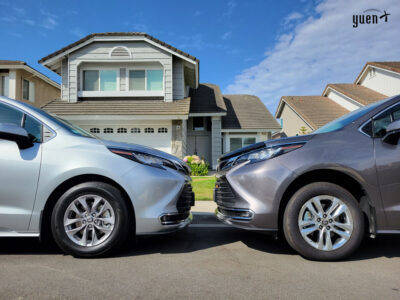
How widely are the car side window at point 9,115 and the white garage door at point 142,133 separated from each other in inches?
400

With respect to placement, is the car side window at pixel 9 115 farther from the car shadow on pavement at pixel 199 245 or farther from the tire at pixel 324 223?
the tire at pixel 324 223

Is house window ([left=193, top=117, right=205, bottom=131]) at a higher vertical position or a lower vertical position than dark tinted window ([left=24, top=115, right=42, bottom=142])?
higher

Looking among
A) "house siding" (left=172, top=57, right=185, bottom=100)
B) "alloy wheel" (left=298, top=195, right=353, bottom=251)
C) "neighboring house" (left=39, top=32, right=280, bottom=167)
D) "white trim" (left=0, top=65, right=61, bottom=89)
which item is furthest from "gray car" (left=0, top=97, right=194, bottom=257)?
"white trim" (left=0, top=65, right=61, bottom=89)

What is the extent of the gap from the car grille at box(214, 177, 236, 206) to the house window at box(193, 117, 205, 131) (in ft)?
44.9

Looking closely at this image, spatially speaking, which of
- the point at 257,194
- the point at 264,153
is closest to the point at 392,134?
the point at 264,153

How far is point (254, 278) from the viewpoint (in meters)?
2.35

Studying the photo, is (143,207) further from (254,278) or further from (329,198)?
(329,198)

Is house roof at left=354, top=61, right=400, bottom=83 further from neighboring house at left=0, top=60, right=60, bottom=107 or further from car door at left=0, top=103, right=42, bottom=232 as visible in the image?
neighboring house at left=0, top=60, right=60, bottom=107

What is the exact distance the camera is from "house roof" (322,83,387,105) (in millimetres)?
18388

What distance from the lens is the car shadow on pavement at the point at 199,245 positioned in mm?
3023

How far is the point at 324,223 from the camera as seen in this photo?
270cm

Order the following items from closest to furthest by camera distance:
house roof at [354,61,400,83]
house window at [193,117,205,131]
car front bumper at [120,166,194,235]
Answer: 1. car front bumper at [120,166,194,235]
2. house window at [193,117,205,131]
3. house roof at [354,61,400,83]

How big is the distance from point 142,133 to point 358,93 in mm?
16183

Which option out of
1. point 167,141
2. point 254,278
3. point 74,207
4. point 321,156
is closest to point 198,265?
point 254,278
